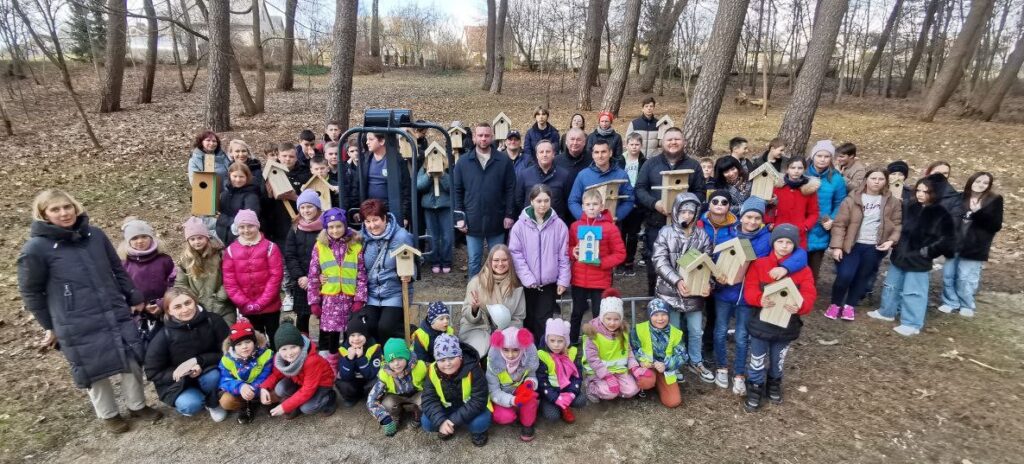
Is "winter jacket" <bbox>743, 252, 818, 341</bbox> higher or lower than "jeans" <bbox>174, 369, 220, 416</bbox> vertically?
higher

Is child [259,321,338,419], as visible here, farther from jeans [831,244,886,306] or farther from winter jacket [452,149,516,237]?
jeans [831,244,886,306]

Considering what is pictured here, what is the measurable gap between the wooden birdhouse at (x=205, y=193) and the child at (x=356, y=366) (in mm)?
1908

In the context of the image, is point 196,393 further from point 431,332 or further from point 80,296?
point 431,332

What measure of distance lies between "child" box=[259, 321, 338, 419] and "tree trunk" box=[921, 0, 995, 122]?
1566cm

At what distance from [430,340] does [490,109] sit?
14133 millimetres

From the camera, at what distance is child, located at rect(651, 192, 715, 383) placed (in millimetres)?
4129

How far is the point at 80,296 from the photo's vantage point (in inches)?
132

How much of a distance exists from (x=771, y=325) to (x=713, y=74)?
6.74 m

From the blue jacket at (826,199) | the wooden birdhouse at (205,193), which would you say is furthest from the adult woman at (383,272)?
the blue jacket at (826,199)

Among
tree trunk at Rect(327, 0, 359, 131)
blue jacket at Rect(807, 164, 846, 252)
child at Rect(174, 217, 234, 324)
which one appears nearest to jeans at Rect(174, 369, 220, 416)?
child at Rect(174, 217, 234, 324)

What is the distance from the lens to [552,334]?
371 centimetres

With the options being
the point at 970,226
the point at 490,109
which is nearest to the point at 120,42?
the point at 490,109

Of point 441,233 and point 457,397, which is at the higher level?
point 441,233

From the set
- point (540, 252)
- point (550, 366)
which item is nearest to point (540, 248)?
point (540, 252)
